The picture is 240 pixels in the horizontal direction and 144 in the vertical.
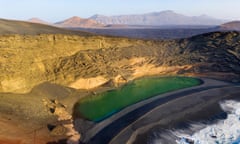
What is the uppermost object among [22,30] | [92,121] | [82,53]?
[22,30]

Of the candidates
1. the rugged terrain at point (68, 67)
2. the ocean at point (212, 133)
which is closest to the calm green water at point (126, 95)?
the rugged terrain at point (68, 67)

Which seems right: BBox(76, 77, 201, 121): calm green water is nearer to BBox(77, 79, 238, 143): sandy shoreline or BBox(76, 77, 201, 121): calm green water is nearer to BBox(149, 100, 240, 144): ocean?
BBox(77, 79, 238, 143): sandy shoreline

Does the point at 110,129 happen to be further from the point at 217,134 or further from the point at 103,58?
the point at 103,58

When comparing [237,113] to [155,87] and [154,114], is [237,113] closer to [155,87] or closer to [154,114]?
[154,114]

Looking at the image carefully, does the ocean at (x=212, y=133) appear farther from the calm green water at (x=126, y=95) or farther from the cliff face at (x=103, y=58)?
the cliff face at (x=103, y=58)

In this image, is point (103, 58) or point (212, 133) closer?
point (212, 133)

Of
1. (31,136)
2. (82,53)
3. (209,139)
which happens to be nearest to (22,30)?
(82,53)

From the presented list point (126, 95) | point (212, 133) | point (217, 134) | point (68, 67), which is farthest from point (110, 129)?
point (68, 67)
